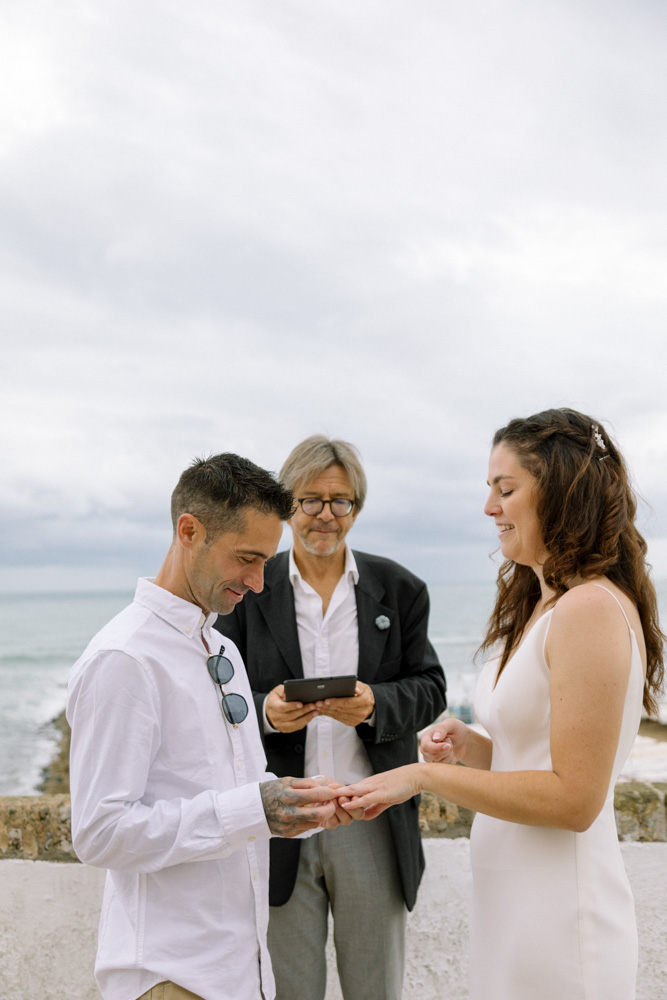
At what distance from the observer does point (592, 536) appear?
2113 mm

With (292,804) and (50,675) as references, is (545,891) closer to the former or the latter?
(292,804)

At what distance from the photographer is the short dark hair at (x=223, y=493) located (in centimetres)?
204

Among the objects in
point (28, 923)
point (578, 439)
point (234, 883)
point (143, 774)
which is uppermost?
point (578, 439)

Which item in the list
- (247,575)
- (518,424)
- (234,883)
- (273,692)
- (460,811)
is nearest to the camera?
(234,883)

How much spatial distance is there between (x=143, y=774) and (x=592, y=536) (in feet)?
4.22

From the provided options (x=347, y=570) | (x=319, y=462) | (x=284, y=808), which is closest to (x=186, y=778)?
(x=284, y=808)

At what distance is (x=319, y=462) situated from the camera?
3156 mm

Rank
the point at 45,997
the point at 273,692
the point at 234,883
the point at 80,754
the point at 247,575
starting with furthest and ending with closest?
the point at 45,997 < the point at 273,692 < the point at 247,575 < the point at 234,883 < the point at 80,754

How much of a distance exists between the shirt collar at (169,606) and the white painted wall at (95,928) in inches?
62.5

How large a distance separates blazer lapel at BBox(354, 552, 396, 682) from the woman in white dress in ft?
2.43

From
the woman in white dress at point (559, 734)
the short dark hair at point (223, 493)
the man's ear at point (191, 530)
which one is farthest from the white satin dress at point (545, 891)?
the man's ear at point (191, 530)

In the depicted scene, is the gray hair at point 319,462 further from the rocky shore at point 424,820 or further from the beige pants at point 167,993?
the beige pants at point 167,993

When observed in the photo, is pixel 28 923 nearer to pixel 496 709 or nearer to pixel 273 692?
pixel 273 692

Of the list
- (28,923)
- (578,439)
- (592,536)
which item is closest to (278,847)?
(28,923)
